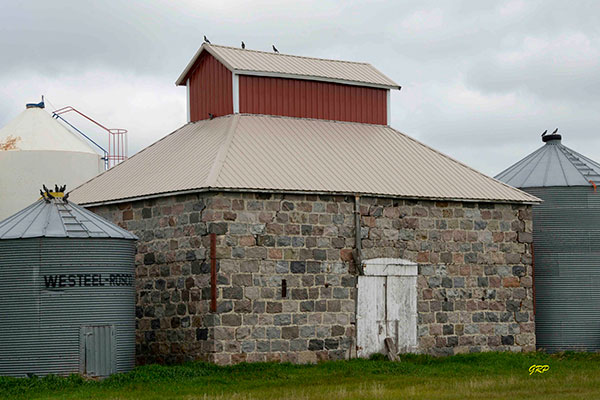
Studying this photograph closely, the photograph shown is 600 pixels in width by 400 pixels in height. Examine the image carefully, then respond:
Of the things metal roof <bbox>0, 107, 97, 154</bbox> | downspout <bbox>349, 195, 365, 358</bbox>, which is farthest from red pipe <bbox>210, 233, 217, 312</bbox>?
metal roof <bbox>0, 107, 97, 154</bbox>

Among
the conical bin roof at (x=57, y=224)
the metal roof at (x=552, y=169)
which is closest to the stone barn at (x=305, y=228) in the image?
the conical bin roof at (x=57, y=224)

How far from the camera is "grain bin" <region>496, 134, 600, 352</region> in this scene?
28031mm

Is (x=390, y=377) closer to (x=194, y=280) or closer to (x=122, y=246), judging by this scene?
(x=194, y=280)

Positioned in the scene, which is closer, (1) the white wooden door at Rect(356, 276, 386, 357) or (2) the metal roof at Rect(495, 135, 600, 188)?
(1) the white wooden door at Rect(356, 276, 386, 357)

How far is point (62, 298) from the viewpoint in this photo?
21.0 metres

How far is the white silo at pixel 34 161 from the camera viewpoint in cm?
3162

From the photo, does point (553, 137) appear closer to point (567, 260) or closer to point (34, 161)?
point (567, 260)

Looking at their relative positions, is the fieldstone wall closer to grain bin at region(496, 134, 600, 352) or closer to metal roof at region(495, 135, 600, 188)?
grain bin at region(496, 134, 600, 352)

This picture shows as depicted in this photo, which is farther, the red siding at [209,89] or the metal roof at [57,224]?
the red siding at [209,89]

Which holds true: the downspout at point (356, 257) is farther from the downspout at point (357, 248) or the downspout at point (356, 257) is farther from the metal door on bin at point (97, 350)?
the metal door on bin at point (97, 350)

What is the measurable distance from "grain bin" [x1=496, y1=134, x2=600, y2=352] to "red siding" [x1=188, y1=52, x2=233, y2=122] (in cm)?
874

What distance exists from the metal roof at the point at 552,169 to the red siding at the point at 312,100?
4283 mm

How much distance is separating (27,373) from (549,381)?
10.5 m

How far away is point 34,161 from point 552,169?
50.3ft
